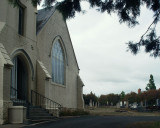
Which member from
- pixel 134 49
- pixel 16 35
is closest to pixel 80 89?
pixel 16 35

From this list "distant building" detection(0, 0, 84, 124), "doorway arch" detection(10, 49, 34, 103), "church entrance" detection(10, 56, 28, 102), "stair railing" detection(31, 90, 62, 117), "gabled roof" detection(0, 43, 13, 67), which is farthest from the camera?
"stair railing" detection(31, 90, 62, 117)

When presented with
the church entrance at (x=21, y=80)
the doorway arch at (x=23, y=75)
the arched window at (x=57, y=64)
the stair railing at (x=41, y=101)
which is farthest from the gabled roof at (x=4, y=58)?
the arched window at (x=57, y=64)

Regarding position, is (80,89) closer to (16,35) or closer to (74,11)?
(16,35)

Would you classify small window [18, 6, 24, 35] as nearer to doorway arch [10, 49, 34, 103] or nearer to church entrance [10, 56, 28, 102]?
doorway arch [10, 49, 34, 103]

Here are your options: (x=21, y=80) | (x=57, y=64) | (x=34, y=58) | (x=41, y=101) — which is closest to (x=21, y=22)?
(x=34, y=58)

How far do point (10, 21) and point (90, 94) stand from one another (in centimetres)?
5034

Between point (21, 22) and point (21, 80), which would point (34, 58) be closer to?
point (21, 80)

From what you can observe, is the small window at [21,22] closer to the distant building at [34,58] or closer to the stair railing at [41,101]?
the distant building at [34,58]

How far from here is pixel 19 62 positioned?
19.2 metres

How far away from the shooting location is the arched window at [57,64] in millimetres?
24581

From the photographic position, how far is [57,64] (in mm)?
25438

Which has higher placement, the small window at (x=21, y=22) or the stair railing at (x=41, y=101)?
the small window at (x=21, y=22)

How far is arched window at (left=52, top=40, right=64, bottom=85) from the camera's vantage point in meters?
24.6

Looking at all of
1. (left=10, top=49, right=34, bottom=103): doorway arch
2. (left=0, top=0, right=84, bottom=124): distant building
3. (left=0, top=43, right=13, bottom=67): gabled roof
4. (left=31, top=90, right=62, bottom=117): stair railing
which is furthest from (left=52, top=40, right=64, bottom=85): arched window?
(left=0, top=43, right=13, bottom=67): gabled roof
